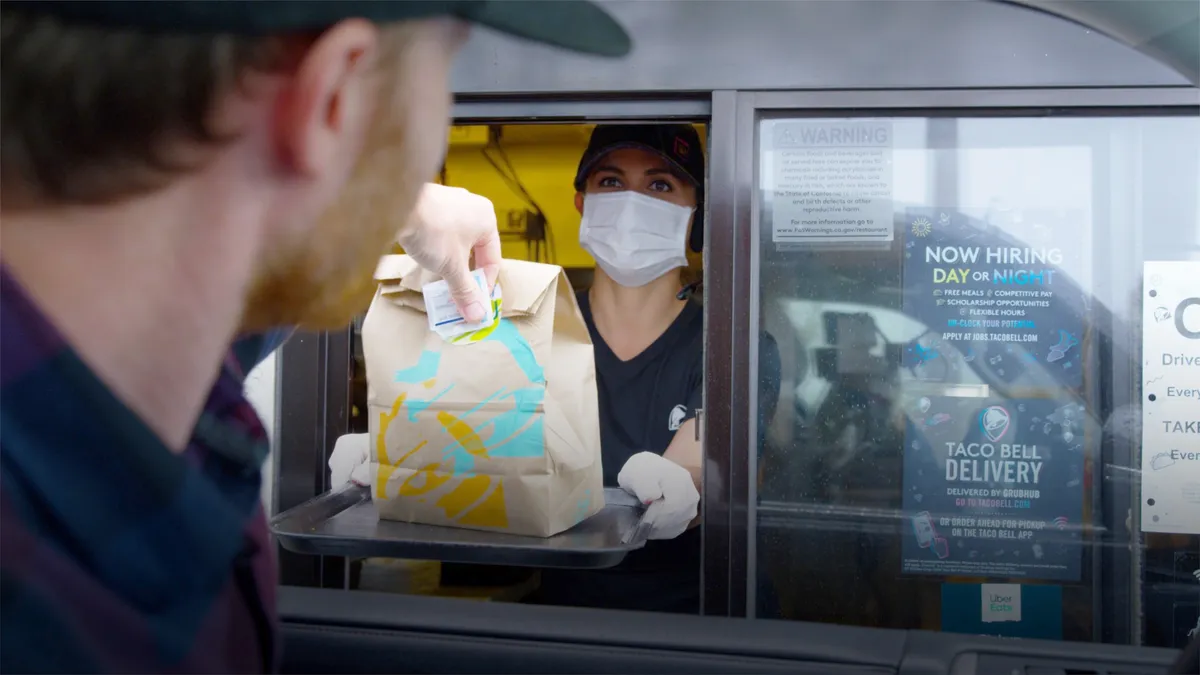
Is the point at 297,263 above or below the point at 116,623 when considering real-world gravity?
above

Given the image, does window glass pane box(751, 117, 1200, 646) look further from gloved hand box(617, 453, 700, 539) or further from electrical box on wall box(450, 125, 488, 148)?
electrical box on wall box(450, 125, 488, 148)

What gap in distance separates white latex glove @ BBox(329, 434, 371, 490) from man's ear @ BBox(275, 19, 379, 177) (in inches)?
53.5

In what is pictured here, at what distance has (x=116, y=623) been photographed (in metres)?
0.63

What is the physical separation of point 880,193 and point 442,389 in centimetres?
108

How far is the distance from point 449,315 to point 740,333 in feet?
2.47

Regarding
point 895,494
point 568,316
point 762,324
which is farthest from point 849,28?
point 895,494

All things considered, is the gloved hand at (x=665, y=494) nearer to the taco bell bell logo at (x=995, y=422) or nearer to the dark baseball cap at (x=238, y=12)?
the taco bell bell logo at (x=995, y=422)

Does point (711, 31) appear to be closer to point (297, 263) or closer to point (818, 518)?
point (818, 518)

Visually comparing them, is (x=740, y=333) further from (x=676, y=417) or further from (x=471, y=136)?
(x=471, y=136)

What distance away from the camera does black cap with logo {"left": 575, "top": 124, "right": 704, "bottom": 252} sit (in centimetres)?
221

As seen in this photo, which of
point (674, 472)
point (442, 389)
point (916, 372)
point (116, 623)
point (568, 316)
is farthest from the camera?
point (674, 472)

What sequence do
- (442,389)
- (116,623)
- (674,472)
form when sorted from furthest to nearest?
1. (674,472)
2. (442,389)
3. (116,623)

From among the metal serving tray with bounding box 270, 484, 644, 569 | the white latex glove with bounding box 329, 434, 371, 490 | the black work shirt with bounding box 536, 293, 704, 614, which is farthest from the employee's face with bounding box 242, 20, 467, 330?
the black work shirt with bounding box 536, 293, 704, 614

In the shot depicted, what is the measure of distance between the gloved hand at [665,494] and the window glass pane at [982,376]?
173mm
